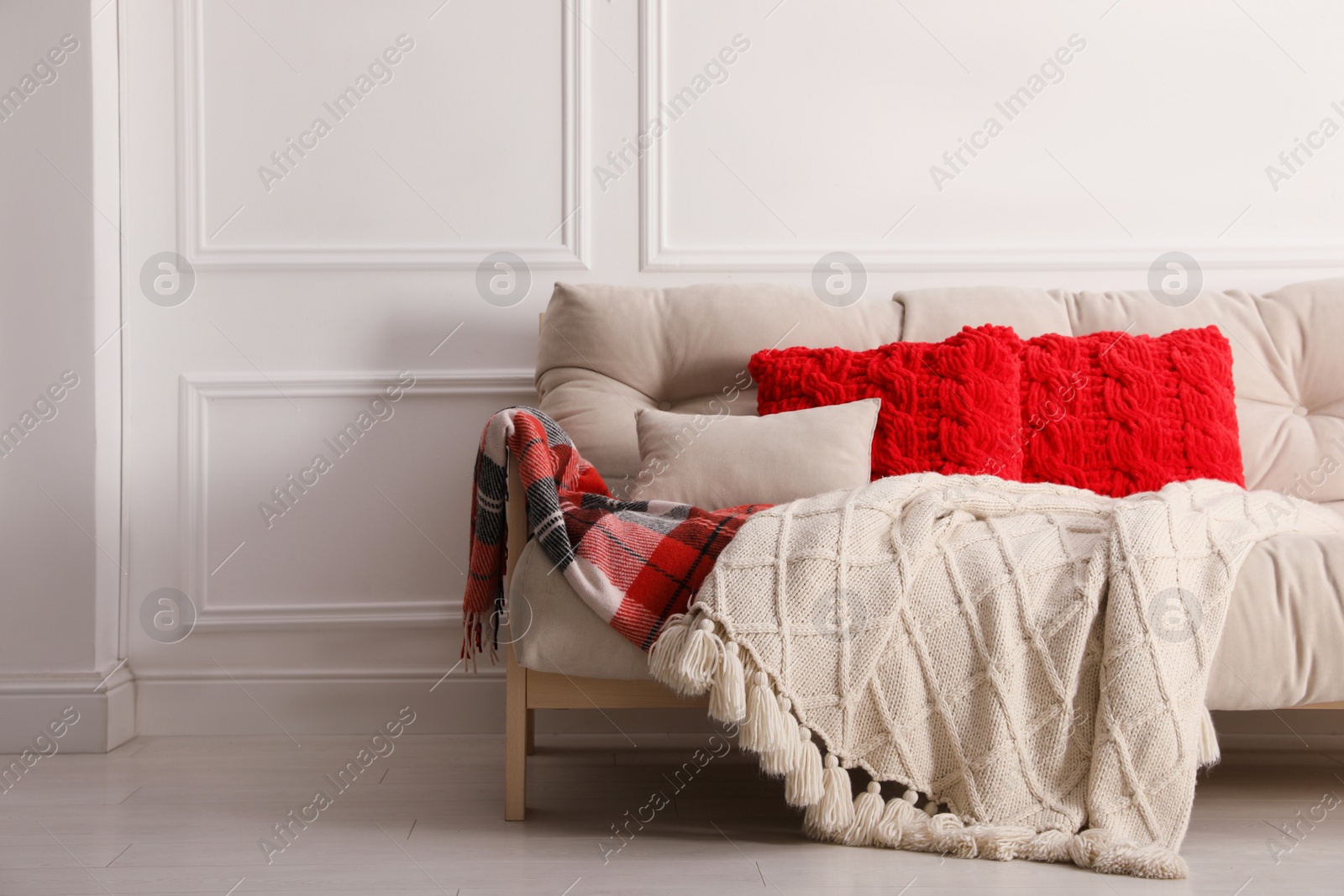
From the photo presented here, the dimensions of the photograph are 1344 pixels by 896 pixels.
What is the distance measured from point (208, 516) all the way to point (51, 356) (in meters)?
0.43

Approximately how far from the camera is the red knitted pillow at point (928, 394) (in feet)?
5.32

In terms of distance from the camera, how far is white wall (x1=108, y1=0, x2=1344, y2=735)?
1.97 m

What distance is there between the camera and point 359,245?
2004mm

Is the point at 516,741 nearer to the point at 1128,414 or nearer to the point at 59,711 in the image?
the point at 59,711

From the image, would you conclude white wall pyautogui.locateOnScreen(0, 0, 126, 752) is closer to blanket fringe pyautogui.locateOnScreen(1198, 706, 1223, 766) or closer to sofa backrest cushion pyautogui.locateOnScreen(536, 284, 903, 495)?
sofa backrest cushion pyautogui.locateOnScreen(536, 284, 903, 495)

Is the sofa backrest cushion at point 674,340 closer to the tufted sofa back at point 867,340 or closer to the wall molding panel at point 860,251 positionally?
the tufted sofa back at point 867,340

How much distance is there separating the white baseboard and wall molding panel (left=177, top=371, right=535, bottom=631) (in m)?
0.23

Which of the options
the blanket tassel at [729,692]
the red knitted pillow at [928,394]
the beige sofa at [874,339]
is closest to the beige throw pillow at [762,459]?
the red knitted pillow at [928,394]

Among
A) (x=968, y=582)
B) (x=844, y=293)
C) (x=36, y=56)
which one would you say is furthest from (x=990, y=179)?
(x=36, y=56)

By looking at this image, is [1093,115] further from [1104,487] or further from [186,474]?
[186,474]

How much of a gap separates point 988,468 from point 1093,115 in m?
1.01

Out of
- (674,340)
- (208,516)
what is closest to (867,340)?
(674,340)

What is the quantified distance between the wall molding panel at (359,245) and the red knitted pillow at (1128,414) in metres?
1.01

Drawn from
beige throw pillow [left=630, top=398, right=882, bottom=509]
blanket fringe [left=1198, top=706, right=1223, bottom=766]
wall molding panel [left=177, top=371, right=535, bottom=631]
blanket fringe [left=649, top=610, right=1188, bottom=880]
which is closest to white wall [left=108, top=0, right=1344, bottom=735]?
wall molding panel [left=177, top=371, right=535, bottom=631]
